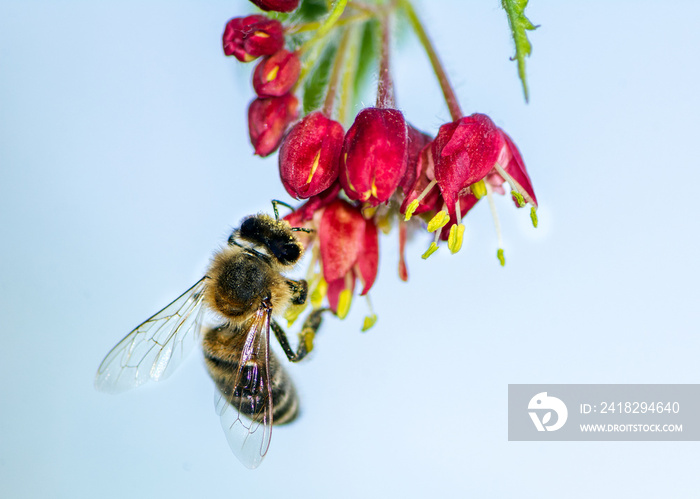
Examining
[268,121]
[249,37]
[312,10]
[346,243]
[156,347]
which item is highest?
[312,10]

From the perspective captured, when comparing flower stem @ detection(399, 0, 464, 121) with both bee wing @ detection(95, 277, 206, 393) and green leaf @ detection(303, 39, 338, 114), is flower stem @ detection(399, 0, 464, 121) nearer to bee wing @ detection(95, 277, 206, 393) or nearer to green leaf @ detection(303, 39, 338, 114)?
green leaf @ detection(303, 39, 338, 114)

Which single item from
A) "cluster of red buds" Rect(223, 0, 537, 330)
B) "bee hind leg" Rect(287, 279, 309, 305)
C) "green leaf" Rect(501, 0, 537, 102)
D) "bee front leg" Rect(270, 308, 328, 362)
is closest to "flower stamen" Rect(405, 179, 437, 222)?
"cluster of red buds" Rect(223, 0, 537, 330)

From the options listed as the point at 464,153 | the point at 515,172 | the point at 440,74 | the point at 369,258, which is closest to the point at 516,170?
the point at 515,172

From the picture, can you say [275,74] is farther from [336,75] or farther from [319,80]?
[319,80]

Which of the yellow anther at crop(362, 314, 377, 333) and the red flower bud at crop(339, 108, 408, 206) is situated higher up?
the red flower bud at crop(339, 108, 408, 206)

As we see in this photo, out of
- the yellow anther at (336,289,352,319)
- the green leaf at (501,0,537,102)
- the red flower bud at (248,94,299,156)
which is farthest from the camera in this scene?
the yellow anther at (336,289,352,319)

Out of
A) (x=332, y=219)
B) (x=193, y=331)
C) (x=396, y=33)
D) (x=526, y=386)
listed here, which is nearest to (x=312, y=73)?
(x=396, y=33)
